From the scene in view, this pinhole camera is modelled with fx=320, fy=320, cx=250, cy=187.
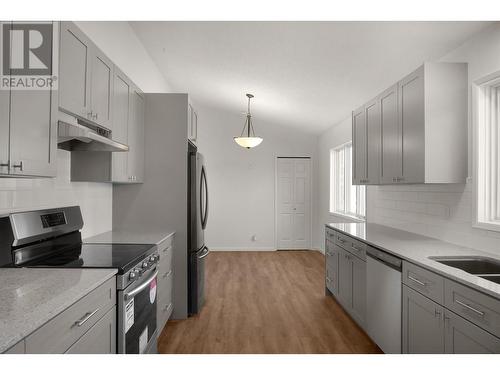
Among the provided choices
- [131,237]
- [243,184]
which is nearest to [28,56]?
[131,237]

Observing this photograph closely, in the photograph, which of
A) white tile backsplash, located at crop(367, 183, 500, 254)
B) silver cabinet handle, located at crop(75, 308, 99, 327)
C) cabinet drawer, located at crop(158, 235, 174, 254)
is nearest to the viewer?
silver cabinet handle, located at crop(75, 308, 99, 327)

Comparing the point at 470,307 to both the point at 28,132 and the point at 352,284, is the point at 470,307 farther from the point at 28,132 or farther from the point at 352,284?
the point at 28,132

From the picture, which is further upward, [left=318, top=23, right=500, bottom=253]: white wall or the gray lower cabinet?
[left=318, top=23, right=500, bottom=253]: white wall

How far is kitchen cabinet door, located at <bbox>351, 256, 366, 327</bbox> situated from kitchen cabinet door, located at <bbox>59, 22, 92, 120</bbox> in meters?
2.58

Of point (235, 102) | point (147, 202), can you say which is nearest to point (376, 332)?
point (147, 202)

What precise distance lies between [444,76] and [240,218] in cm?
524

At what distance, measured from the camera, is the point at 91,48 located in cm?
219

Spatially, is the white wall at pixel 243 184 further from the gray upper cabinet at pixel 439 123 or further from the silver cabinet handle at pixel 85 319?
the silver cabinet handle at pixel 85 319

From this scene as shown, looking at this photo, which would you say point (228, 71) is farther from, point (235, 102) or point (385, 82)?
point (385, 82)

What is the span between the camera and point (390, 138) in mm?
3139

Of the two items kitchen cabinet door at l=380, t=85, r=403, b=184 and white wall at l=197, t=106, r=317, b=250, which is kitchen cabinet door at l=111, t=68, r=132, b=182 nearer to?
kitchen cabinet door at l=380, t=85, r=403, b=184

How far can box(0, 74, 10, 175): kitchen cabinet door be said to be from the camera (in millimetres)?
1370

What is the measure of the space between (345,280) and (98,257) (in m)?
2.46

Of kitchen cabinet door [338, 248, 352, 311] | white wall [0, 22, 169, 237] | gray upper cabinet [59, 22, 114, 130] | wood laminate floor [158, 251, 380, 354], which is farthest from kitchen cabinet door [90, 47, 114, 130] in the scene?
kitchen cabinet door [338, 248, 352, 311]
